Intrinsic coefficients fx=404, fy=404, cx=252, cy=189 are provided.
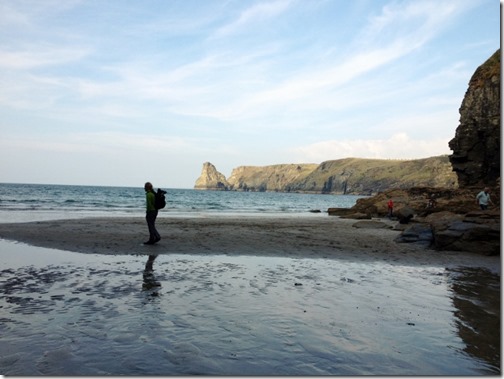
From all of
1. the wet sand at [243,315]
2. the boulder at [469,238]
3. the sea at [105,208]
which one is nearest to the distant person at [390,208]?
the sea at [105,208]

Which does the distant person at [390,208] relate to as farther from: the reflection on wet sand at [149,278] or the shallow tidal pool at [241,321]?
the reflection on wet sand at [149,278]

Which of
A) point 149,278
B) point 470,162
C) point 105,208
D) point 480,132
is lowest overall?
point 105,208

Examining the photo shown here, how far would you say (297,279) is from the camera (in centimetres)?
1013

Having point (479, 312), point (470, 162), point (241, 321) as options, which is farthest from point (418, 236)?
point (470, 162)

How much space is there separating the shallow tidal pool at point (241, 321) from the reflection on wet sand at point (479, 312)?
29 millimetres

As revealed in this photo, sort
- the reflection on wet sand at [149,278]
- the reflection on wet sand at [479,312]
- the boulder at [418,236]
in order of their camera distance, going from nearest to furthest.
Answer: the reflection on wet sand at [479,312], the reflection on wet sand at [149,278], the boulder at [418,236]

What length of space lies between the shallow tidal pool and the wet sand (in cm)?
2

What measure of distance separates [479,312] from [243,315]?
4.40m

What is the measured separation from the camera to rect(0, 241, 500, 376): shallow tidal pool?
4820 millimetres

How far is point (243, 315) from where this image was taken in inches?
267

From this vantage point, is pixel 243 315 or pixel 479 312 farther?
pixel 479 312

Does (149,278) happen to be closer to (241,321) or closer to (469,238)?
(241,321)

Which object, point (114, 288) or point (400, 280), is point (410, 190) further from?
point (114, 288)

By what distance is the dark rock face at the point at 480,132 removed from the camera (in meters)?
37.8
